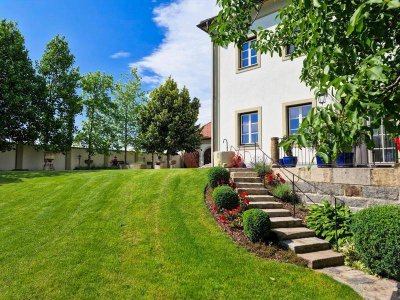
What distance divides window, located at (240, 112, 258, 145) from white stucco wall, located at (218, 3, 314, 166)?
29 centimetres

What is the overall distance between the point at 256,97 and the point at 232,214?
7.02 meters

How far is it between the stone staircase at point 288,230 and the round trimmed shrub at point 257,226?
20.5 inches

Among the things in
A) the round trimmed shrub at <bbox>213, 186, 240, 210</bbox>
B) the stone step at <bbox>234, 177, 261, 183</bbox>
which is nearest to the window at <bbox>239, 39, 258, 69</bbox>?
the stone step at <bbox>234, 177, 261, 183</bbox>

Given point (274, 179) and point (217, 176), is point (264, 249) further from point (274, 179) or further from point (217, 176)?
point (274, 179)

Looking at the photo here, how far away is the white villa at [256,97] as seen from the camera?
1261 cm

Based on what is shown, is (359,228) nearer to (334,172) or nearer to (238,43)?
(334,172)

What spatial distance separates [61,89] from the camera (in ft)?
87.5

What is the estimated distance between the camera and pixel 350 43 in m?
3.29

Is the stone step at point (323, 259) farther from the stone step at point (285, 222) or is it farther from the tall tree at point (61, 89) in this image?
the tall tree at point (61, 89)

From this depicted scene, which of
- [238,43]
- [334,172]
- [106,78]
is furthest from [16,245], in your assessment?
[106,78]

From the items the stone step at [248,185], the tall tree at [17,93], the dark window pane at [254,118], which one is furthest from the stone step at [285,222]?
the tall tree at [17,93]

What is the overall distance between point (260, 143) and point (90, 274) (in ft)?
30.6

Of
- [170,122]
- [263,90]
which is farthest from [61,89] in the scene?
[263,90]

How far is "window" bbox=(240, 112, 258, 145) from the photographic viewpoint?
14016 mm
